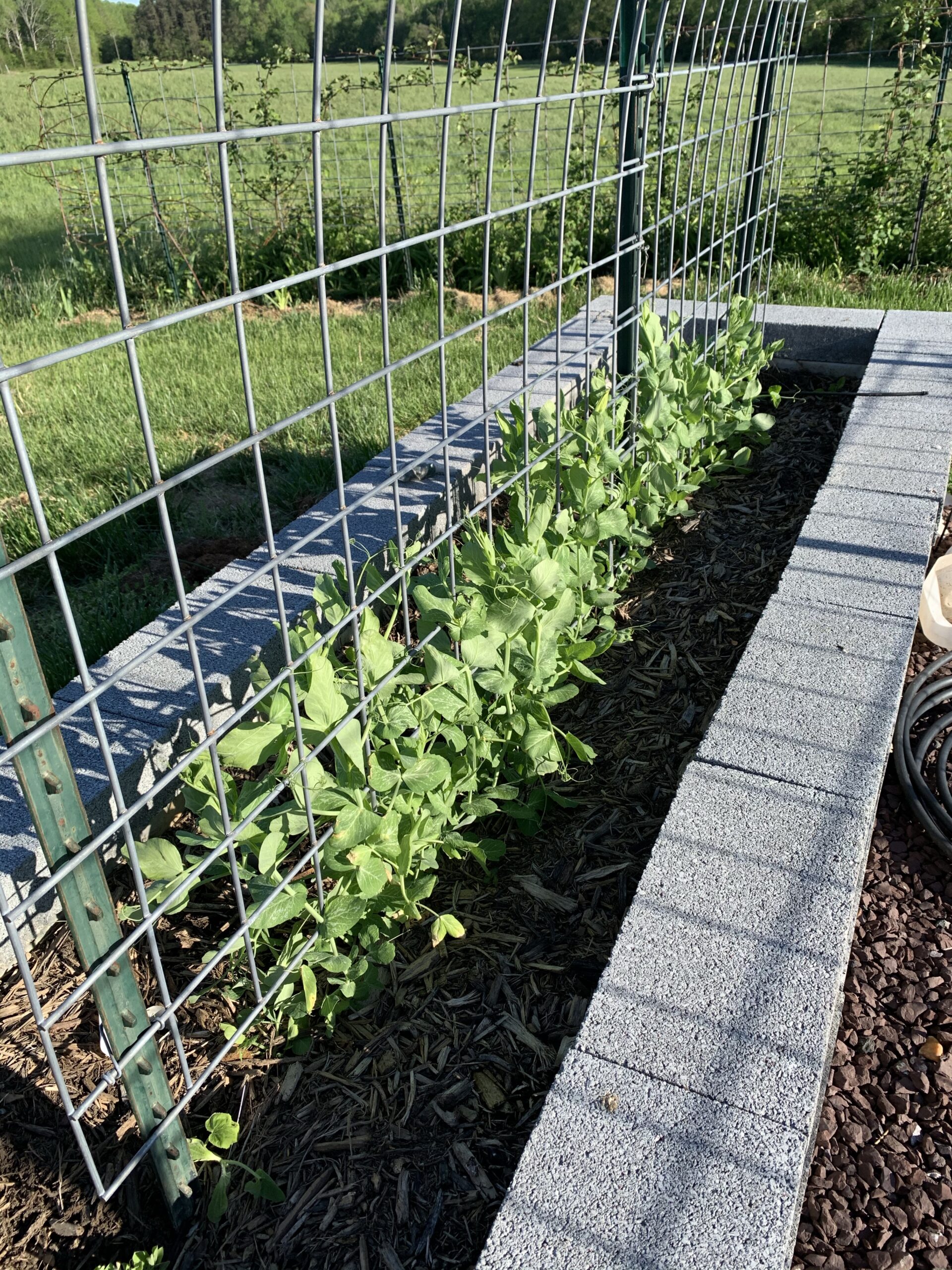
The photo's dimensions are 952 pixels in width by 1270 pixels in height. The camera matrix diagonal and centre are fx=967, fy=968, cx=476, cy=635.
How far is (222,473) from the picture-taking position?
4.50 m

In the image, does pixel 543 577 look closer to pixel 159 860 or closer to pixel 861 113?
pixel 159 860

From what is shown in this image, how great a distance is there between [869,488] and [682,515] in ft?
2.31

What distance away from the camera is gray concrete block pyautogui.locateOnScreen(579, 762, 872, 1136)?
5.18ft

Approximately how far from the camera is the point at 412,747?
201 centimetres

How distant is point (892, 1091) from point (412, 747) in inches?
43.6

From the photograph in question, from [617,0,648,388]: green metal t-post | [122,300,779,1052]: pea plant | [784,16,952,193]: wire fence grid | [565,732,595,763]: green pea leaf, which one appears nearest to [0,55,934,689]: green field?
[784,16,952,193]: wire fence grid

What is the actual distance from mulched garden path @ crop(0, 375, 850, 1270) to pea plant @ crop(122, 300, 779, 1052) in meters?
0.08

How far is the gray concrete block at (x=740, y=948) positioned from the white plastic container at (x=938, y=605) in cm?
113

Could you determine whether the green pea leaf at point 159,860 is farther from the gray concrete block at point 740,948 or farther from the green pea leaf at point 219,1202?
the gray concrete block at point 740,948

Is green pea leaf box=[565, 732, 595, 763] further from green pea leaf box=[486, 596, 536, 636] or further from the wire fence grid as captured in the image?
the wire fence grid

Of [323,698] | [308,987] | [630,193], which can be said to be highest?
[630,193]

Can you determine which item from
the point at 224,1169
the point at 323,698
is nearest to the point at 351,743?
the point at 323,698

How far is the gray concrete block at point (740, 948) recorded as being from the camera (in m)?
1.58

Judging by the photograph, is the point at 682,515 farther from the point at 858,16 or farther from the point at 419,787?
the point at 858,16
